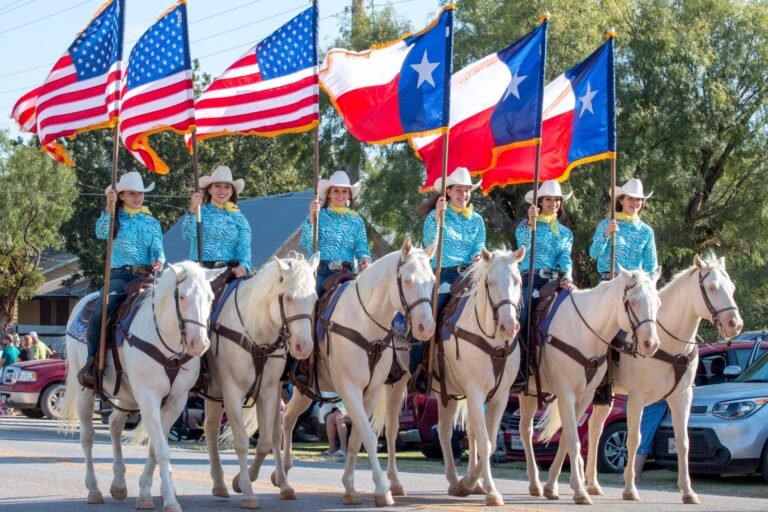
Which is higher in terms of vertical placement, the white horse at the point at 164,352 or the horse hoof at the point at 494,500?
the white horse at the point at 164,352

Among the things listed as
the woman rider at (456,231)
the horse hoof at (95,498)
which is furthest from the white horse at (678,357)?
the horse hoof at (95,498)

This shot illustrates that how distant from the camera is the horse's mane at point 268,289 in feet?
37.6

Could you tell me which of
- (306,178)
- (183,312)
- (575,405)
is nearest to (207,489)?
(183,312)

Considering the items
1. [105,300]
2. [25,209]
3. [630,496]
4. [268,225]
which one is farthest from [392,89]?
[25,209]

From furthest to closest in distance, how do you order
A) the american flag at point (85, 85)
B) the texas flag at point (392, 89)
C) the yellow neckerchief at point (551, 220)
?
1. the yellow neckerchief at point (551, 220)
2. the texas flag at point (392, 89)
3. the american flag at point (85, 85)

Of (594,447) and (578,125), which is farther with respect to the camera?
(578,125)

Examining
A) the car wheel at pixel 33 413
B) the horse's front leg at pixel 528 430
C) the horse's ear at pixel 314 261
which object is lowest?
the car wheel at pixel 33 413

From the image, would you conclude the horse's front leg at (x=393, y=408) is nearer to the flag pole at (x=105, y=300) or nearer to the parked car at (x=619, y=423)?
the parked car at (x=619, y=423)

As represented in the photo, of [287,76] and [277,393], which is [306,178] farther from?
[277,393]

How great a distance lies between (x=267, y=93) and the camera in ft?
45.3

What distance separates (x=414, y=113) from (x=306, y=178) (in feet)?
66.8

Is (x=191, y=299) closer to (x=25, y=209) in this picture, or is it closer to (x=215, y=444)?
(x=215, y=444)

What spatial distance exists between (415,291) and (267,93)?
374 centimetres

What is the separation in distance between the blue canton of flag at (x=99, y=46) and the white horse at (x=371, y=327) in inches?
142
